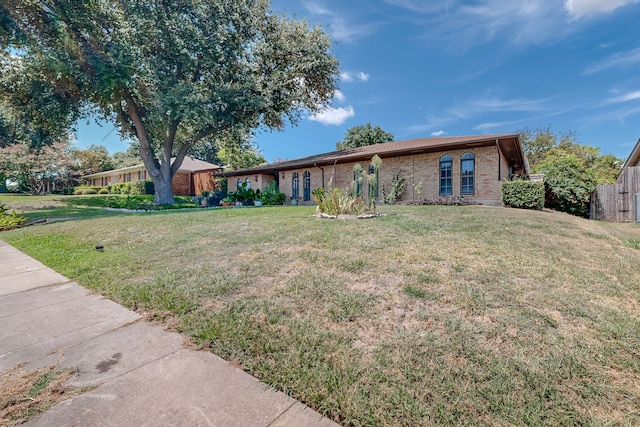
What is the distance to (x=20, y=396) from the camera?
1719 millimetres

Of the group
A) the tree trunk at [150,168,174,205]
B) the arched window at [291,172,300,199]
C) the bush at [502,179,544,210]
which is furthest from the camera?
the arched window at [291,172,300,199]

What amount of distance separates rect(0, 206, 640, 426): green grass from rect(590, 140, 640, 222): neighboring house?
9520 millimetres

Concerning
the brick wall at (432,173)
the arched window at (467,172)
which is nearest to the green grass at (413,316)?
A: the brick wall at (432,173)

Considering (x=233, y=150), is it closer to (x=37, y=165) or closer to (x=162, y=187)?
(x=162, y=187)

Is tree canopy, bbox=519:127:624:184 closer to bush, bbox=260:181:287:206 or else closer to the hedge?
bush, bbox=260:181:287:206

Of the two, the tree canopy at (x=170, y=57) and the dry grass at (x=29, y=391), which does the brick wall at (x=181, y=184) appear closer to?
the tree canopy at (x=170, y=57)

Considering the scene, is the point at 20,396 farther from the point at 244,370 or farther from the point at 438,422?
the point at 438,422

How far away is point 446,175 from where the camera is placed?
1350cm

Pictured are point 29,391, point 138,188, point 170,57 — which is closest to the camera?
point 29,391

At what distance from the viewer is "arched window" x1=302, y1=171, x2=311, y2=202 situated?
61.0 ft

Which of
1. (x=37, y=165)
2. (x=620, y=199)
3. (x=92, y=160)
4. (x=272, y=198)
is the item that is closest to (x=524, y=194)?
(x=620, y=199)

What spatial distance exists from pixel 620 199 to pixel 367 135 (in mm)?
20728

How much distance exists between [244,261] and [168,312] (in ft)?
4.83

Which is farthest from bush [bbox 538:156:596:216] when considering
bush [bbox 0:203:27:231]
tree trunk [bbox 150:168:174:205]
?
bush [bbox 0:203:27:231]
